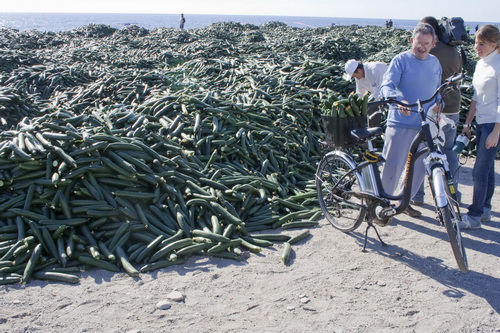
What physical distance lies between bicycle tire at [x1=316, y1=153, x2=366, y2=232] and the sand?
1.30 feet

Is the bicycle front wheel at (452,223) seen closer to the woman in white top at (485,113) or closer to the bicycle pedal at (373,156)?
the bicycle pedal at (373,156)

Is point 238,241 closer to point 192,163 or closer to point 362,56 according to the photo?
point 192,163

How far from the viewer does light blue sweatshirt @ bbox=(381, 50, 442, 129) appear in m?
5.42

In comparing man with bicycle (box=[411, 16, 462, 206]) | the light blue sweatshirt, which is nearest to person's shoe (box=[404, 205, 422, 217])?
man with bicycle (box=[411, 16, 462, 206])

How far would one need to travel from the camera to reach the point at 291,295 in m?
4.41

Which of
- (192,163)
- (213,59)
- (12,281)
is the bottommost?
(12,281)

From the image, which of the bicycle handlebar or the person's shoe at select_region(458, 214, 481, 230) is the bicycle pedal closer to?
the bicycle handlebar

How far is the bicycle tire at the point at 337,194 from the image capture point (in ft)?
18.3

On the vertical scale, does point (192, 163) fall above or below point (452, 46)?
below

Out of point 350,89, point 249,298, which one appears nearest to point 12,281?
point 249,298

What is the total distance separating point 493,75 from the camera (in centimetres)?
541

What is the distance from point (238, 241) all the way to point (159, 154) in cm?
186

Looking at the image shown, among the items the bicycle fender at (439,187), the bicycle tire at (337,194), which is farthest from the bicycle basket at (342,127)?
the bicycle fender at (439,187)

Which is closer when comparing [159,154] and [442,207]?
[442,207]
